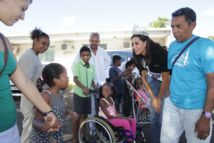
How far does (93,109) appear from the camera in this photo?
365 centimetres

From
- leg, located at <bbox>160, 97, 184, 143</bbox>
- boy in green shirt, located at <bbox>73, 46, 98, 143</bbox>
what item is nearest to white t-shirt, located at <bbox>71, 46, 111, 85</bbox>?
boy in green shirt, located at <bbox>73, 46, 98, 143</bbox>

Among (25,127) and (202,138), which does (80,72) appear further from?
(202,138)

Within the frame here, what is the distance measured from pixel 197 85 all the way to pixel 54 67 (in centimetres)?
163

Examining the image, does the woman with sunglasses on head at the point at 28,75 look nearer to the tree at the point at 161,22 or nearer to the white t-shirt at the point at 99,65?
the white t-shirt at the point at 99,65

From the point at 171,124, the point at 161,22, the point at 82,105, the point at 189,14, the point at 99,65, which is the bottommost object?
the point at 82,105

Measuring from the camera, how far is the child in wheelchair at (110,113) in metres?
3.26

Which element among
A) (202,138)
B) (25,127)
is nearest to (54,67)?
(25,127)

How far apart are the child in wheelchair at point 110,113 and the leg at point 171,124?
106 centimetres

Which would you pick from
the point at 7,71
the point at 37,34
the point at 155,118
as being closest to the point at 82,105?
the point at 155,118

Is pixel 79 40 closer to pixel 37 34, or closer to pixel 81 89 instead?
pixel 81 89

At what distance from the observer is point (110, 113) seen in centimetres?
351

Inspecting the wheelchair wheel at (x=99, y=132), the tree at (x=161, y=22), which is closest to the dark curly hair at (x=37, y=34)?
the wheelchair wheel at (x=99, y=132)

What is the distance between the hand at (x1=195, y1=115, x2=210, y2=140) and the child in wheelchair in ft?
5.00

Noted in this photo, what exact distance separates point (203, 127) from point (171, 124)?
0.43 m
